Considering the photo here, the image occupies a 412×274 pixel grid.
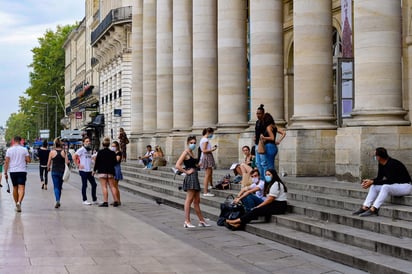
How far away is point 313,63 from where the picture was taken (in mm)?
20297

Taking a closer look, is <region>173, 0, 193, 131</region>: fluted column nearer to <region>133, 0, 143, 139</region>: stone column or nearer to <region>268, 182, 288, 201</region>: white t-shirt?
<region>133, 0, 143, 139</region>: stone column

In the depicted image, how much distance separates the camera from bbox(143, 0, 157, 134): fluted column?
1527 inches

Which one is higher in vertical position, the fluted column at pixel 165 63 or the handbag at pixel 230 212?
the fluted column at pixel 165 63

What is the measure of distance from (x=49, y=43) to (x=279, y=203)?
10810cm

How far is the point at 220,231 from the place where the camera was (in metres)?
15.3

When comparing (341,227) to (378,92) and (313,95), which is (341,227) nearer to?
(378,92)

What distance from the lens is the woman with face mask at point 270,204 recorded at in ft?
49.5

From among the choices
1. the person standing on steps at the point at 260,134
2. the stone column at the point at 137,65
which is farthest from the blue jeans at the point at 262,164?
the stone column at the point at 137,65

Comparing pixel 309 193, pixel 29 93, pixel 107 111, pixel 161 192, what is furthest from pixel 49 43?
pixel 309 193

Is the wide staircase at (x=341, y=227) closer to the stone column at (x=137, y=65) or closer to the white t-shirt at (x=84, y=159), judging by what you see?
the white t-shirt at (x=84, y=159)

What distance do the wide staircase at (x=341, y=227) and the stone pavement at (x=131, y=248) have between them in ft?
0.69

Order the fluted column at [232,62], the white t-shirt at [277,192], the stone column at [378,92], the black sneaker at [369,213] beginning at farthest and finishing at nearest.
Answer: the fluted column at [232,62] < the stone column at [378,92] < the white t-shirt at [277,192] < the black sneaker at [369,213]

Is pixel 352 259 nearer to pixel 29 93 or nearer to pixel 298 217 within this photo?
pixel 298 217

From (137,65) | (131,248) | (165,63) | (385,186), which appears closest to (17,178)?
(131,248)
